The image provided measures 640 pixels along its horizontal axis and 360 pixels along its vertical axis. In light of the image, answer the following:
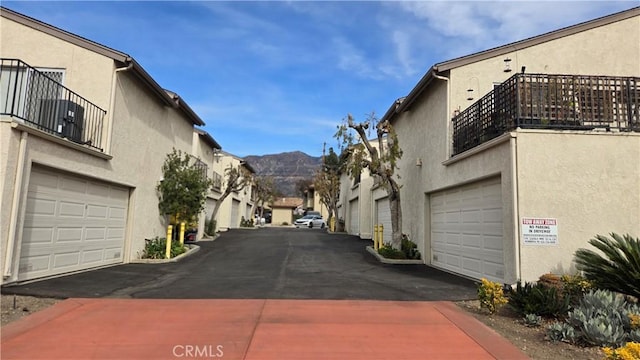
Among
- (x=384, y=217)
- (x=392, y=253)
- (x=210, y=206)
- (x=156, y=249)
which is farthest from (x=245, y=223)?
(x=392, y=253)

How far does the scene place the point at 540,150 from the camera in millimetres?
8477

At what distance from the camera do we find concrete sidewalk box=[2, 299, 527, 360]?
16.2 feet

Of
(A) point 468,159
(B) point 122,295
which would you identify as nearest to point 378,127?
(A) point 468,159

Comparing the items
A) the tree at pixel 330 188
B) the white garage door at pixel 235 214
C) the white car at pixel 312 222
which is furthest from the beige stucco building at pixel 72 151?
the white car at pixel 312 222

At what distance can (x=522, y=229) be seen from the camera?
8.30m

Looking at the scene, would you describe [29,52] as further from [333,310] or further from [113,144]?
[333,310]

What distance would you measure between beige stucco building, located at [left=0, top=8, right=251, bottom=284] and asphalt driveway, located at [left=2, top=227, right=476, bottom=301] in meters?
0.79

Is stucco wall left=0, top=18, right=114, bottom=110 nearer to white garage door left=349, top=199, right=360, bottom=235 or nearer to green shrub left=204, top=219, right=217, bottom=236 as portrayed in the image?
green shrub left=204, top=219, right=217, bottom=236

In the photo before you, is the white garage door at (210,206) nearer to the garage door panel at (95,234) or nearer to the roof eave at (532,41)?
the garage door panel at (95,234)

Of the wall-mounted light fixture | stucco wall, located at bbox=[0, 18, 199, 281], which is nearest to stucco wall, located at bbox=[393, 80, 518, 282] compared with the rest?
the wall-mounted light fixture

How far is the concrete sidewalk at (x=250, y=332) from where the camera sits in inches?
195

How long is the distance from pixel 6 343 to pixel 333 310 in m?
4.46

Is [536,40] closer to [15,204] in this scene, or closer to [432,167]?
[432,167]

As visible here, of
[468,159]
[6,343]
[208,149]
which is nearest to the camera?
[6,343]
